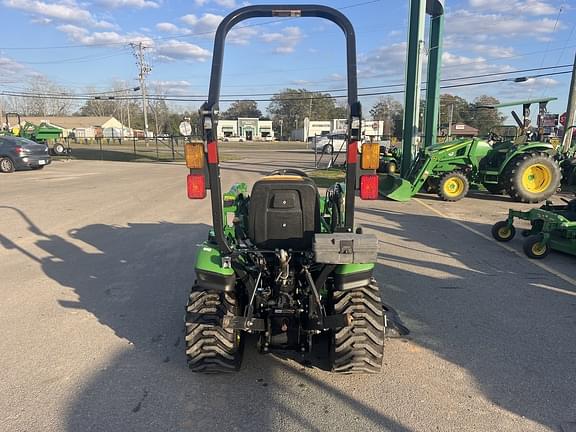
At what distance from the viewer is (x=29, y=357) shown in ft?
11.5

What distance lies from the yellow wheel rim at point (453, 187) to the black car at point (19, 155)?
18485mm

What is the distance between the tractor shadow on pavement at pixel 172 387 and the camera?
2.70 meters

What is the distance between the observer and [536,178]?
1115 cm

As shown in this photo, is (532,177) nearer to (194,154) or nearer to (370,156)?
(370,156)

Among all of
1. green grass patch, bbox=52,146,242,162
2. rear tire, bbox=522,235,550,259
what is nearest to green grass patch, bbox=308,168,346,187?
rear tire, bbox=522,235,550,259

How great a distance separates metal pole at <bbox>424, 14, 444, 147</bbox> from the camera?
50.8ft

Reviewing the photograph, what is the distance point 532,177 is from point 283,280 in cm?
1045

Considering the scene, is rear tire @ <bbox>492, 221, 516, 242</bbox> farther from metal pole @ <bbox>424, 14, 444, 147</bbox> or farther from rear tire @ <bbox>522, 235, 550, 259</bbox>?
metal pole @ <bbox>424, 14, 444, 147</bbox>

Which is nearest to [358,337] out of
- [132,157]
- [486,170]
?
[486,170]

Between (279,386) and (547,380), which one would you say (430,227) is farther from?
(279,386)

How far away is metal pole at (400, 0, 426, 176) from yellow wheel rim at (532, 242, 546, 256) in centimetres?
825

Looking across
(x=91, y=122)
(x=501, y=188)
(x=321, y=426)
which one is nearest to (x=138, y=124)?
(x=91, y=122)

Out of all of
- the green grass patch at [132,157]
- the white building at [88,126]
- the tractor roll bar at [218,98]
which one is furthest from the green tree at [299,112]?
the tractor roll bar at [218,98]

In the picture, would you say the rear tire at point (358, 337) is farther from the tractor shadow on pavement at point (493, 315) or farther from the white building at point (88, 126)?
the white building at point (88, 126)
